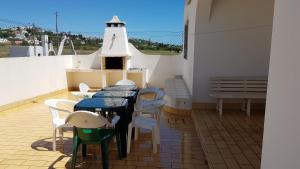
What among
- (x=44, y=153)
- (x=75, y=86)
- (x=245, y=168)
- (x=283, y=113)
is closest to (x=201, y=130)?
(x=245, y=168)

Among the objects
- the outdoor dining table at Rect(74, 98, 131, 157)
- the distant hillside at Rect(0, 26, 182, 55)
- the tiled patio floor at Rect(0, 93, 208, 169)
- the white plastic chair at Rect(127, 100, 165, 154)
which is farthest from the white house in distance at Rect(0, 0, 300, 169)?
the outdoor dining table at Rect(74, 98, 131, 157)

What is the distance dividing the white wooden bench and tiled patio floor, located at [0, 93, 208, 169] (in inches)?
37.6

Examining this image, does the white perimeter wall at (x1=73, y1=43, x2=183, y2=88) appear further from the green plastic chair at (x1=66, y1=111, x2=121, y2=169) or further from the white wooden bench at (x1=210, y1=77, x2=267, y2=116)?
the green plastic chair at (x1=66, y1=111, x2=121, y2=169)

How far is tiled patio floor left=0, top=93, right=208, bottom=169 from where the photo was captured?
10.9 feet

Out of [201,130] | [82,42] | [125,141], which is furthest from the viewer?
[82,42]

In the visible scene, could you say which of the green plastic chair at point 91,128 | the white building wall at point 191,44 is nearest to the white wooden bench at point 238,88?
the white building wall at point 191,44

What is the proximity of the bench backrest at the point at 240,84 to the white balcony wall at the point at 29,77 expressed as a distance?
201 inches

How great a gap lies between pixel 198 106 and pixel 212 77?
2.56ft

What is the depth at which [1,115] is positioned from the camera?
5.70 m

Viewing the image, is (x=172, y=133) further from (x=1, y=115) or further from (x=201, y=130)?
(x=1, y=115)

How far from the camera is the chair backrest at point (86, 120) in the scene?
2812 mm

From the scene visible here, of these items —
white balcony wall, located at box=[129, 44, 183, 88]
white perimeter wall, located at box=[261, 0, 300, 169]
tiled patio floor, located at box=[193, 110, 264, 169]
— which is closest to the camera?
white perimeter wall, located at box=[261, 0, 300, 169]

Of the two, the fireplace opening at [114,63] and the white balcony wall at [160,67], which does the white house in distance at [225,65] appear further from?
the fireplace opening at [114,63]

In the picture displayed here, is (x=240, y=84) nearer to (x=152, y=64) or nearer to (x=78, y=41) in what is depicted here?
(x=152, y=64)
